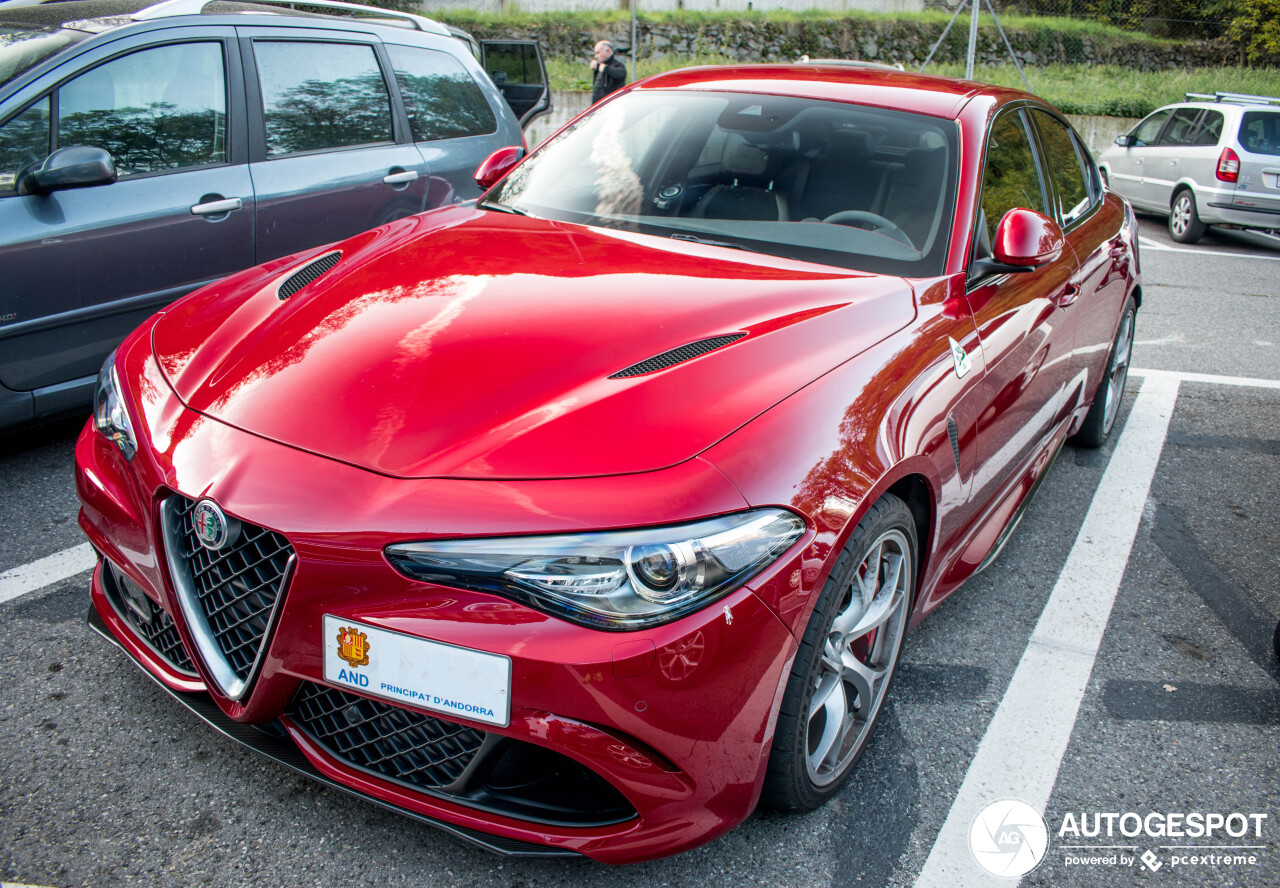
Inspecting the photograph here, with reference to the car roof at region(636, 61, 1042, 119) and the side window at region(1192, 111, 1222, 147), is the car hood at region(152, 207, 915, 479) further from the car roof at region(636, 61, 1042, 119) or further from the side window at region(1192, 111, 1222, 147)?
the side window at region(1192, 111, 1222, 147)

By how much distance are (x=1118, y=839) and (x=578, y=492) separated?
4.91 ft

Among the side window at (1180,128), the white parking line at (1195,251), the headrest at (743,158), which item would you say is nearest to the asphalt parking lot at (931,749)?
the headrest at (743,158)

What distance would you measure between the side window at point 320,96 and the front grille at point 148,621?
8.69 feet

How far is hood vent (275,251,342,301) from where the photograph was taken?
2.48 meters

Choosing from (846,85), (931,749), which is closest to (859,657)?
(931,749)

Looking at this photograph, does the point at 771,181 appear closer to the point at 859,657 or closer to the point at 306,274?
the point at 306,274

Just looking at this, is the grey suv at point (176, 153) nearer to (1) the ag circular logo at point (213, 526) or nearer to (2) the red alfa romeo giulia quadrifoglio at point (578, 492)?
(2) the red alfa romeo giulia quadrifoglio at point (578, 492)

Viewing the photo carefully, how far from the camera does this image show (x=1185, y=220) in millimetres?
10812

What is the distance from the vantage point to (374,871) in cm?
191

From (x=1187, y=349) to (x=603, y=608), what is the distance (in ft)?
19.9

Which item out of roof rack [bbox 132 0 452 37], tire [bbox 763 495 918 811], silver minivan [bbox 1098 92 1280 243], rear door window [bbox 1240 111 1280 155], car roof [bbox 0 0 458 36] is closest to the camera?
tire [bbox 763 495 918 811]

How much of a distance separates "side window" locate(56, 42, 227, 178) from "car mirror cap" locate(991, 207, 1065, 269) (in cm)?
317

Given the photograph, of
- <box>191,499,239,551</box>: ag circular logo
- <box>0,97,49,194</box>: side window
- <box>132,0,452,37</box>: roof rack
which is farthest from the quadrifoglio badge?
<box>132,0,452,37</box>: roof rack

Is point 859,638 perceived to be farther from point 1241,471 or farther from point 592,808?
point 1241,471
